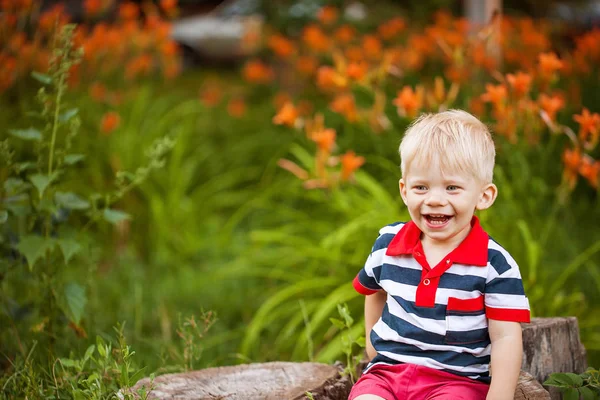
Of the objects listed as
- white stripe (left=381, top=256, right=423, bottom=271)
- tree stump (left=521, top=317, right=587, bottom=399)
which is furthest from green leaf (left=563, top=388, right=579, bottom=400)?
white stripe (left=381, top=256, right=423, bottom=271)

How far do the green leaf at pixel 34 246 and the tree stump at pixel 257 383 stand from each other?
0.67 metres

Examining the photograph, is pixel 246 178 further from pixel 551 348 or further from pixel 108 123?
pixel 551 348

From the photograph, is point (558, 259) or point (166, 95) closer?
point (558, 259)

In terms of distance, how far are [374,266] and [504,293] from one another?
378mm

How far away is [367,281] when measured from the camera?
211 cm

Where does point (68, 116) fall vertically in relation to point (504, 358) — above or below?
above

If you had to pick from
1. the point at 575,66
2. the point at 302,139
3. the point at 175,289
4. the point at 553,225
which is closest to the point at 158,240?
the point at 175,289

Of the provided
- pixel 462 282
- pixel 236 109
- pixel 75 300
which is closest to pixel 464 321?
pixel 462 282

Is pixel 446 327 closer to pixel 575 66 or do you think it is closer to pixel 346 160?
pixel 346 160

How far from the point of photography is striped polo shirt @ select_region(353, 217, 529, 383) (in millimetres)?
1875

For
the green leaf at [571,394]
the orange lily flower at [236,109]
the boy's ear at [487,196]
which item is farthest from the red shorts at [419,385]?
the orange lily flower at [236,109]

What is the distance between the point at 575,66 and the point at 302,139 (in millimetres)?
1907

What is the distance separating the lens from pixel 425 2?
6.32 m

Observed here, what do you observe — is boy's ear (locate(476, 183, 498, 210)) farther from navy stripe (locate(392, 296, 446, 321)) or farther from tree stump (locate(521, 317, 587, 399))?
tree stump (locate(521, 317, 587, 399))
